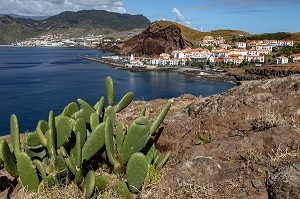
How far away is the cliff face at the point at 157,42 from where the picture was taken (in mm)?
141375

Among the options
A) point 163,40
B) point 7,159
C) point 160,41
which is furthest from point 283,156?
point 163,40

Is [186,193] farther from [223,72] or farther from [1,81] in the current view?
[223,72]

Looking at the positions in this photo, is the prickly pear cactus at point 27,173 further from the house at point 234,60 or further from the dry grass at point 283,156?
the house at point 234,60

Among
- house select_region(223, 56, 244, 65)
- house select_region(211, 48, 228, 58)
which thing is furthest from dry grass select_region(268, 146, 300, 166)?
house select_region(211, 48, 228, 58)

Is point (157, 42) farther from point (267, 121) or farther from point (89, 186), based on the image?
point (89, 186)

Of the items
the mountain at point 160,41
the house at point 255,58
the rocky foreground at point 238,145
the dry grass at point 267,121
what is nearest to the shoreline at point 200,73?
the house at point 255,58

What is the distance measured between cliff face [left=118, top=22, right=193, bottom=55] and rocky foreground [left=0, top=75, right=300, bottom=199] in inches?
5278

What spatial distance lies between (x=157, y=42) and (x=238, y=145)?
140 meters

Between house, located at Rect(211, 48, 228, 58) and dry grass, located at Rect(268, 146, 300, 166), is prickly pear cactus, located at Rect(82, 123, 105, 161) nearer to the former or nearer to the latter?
dry grass, located at Rect(268, 146, 300, 166)

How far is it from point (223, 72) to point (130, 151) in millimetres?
85518

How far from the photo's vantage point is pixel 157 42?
14250 cm

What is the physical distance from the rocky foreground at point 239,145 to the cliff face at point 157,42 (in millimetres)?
134105

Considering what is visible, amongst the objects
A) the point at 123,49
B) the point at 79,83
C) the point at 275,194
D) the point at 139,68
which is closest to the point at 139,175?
the point at 275,194

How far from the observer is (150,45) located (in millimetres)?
143625
